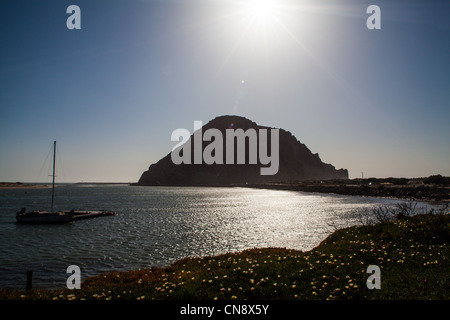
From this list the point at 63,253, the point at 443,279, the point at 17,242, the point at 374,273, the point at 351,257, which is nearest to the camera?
the point at 443,279

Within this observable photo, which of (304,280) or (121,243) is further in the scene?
(121,243)

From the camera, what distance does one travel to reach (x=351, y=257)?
16.4m

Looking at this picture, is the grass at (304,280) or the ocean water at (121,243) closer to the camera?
the grass at (304,280)

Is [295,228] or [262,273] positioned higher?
[262,273]

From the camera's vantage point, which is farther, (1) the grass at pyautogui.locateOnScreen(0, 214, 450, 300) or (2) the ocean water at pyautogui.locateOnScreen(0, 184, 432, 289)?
(2) the ocean water at pyautogui.locateOnScreen(0, 184, 432, 289)

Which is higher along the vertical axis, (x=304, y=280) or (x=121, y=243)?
(x=304, y=280)

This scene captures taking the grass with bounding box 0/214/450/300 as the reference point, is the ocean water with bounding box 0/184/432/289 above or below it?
below

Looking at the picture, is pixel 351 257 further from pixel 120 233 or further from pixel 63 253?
pixel 120 233

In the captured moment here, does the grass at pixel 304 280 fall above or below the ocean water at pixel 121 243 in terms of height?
above
